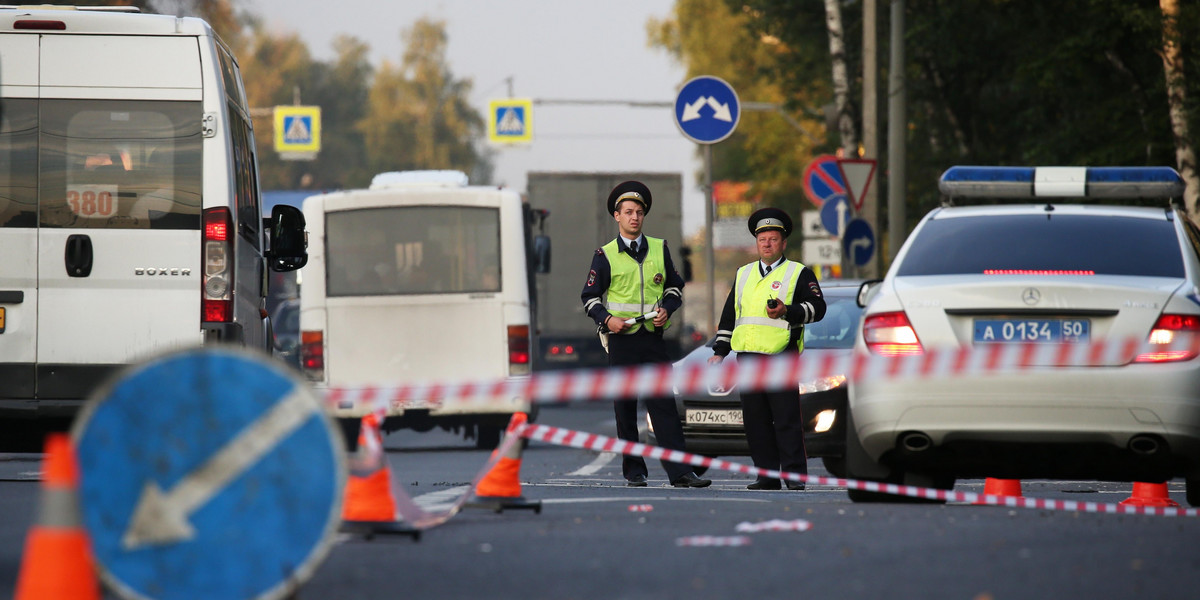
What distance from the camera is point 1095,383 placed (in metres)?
8.28

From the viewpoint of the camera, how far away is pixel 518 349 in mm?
17250

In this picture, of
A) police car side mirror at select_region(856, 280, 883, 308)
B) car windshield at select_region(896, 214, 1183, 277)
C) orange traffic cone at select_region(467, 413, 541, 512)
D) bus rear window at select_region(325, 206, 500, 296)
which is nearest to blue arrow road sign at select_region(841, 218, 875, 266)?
bus rear window at select_region(325, 206, 500, 296)

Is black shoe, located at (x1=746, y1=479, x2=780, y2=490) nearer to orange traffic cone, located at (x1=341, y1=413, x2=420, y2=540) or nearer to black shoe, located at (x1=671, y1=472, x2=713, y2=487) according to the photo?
black shoe, located at (x1=671, y1=472, x2=713, y2=487)

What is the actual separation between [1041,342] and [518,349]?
30.3 ft

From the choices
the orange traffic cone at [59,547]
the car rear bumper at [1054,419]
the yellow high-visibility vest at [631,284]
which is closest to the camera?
the orange traffic cone at [59,547]

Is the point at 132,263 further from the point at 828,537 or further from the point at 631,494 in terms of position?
the point at 828,537

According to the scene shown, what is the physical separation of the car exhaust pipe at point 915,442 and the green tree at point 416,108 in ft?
308

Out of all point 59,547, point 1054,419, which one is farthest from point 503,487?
point 59,547

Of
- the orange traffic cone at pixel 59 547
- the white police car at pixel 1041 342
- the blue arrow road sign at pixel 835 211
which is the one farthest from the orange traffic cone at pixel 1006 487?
the blue arrow road sign at pixel 835 211

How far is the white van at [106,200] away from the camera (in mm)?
10180

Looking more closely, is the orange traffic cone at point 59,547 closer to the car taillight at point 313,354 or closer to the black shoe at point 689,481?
the black shoe at point 689,481

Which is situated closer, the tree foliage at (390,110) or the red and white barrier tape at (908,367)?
the red and white barrier tape at (908,367)

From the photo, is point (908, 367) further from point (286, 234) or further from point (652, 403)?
point (286, 234)

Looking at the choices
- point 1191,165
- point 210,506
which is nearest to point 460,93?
point 1191,165
